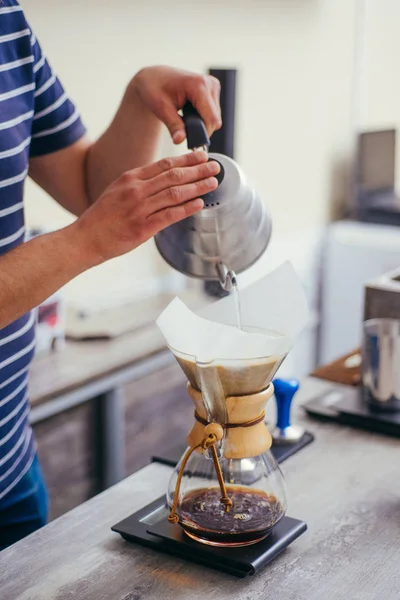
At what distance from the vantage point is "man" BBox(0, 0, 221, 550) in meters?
1.18

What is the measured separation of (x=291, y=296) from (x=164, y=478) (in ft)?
1.29

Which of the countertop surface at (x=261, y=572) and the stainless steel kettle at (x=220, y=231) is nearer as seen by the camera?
the countertop surface at (x=261, y=572)

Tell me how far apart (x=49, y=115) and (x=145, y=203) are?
49 cm

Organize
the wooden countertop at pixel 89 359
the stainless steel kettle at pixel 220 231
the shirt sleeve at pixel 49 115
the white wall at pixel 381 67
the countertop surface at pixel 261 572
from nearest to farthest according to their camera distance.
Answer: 1. the countertop surface at pixel 261 572
2. the stainless steel kettle at pixel 220 231
3. the shirt sleeve at pixel 49 115
4. the wooden countertop at pixel 89 359
5. the white wall at pixel 381 67

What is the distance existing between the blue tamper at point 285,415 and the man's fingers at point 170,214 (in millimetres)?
414

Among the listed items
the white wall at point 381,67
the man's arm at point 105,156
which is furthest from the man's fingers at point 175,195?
the white wall at point 381,67

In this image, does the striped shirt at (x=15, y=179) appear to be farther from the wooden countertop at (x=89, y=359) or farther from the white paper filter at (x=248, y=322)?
the wooden countertop at (x=89, y=359)

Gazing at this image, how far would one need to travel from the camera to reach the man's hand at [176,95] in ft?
4.67

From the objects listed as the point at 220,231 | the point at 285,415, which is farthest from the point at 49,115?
the point at 285,415

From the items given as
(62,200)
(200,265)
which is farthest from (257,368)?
(62,200)

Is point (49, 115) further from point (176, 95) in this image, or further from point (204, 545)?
point (204, 545)

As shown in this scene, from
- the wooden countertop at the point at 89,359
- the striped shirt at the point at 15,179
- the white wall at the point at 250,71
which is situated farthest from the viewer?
the white wall at the point at 250,71

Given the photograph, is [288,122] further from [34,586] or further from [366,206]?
[34,586]

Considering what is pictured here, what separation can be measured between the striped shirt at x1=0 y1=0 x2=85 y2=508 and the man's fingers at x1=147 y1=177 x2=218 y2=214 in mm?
345
